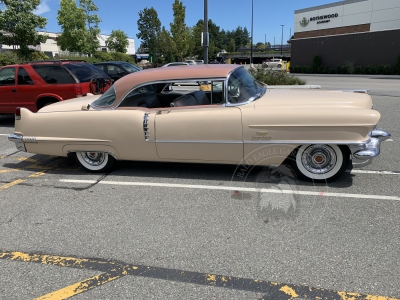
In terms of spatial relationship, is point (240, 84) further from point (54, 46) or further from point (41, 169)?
point (54, 46)

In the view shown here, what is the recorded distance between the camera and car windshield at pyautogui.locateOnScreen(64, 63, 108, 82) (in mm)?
7594

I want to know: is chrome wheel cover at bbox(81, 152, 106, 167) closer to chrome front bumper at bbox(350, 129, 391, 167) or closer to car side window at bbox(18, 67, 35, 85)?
chrome front bumper at bbox(350, 129, 391, 167)

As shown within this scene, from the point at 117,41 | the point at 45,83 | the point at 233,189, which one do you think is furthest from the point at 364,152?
the point at 117,41

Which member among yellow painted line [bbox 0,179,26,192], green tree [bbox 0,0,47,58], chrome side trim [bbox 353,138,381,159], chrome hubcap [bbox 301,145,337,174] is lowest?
yellow painted line [bbox 0,179,26,192]

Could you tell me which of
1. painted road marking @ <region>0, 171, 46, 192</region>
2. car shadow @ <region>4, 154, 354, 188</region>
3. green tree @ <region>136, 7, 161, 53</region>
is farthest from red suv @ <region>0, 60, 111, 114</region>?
green tree @ <region>136, 7, 161, 53</region>

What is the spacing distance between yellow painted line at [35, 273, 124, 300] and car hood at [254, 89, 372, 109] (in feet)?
8.81

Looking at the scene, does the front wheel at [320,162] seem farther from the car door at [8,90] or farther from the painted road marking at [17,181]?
the car door at [8,90]

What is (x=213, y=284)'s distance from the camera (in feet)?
8.05

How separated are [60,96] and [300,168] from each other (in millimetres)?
5906

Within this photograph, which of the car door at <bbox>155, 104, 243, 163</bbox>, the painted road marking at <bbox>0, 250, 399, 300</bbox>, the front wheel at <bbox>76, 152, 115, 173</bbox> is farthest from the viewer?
the front wheel at <bbox>76, 152, 115, 173</bbox>

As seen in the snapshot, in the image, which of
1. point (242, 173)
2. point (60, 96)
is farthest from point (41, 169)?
point (242, 173)

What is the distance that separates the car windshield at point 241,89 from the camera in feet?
13.8

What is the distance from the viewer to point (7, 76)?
26.2 ft

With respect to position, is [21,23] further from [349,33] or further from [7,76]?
[349,33]
